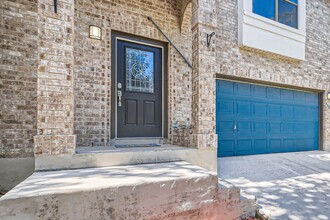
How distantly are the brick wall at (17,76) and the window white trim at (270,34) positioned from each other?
4.33 meters

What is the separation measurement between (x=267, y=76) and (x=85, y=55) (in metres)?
4.45

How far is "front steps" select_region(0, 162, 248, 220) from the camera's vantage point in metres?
1.57

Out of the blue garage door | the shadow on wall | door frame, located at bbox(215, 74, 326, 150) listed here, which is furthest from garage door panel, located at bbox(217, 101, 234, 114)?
the shadow on wall

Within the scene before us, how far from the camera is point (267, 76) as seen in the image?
17.3 feet

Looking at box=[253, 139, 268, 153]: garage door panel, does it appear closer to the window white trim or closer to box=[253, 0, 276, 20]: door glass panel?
the window white trim

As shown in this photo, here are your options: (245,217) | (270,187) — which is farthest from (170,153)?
(270,187)

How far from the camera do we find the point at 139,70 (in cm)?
392

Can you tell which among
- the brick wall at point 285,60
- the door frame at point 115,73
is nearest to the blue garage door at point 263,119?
the brick wall at point 285,60

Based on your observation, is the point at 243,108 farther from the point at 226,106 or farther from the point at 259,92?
the point at 259,92

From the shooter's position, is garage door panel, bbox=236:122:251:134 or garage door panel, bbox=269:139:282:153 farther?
garage door panel, bbox=269:139:282:153

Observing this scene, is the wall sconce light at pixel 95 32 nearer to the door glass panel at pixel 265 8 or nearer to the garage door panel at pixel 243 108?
the garage door panel at pixel 243 108

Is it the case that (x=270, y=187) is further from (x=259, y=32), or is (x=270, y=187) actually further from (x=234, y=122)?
(x=259, y=32)

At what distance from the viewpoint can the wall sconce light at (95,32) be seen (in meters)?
3.44

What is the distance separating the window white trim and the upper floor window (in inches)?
5.7
